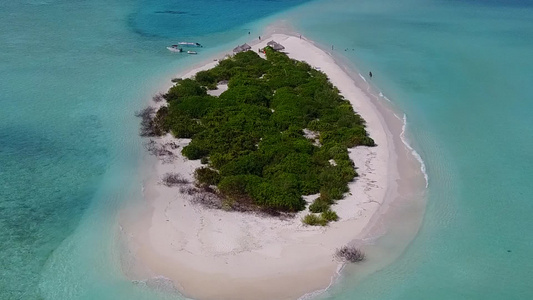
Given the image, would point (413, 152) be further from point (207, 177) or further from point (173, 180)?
point (173, 180)

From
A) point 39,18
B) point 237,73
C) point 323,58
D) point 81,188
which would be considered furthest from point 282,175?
point 39,18

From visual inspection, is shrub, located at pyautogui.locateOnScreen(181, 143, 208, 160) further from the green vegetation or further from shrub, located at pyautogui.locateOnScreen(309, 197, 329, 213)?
shrub, located at pyautogui.locateOnScreen(309, 197, 329, 213)

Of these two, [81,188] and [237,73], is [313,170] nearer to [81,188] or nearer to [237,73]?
[81,188]

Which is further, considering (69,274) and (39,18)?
(39,18)

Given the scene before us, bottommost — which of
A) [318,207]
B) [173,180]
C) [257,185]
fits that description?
[173,180]

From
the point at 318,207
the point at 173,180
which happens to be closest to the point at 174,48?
the point at 173,180

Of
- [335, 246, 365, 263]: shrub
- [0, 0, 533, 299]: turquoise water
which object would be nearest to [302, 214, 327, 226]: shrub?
[335, 246, 365, 263]: shrub

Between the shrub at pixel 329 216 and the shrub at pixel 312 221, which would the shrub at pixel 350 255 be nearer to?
the shrub at pixel 312 221
